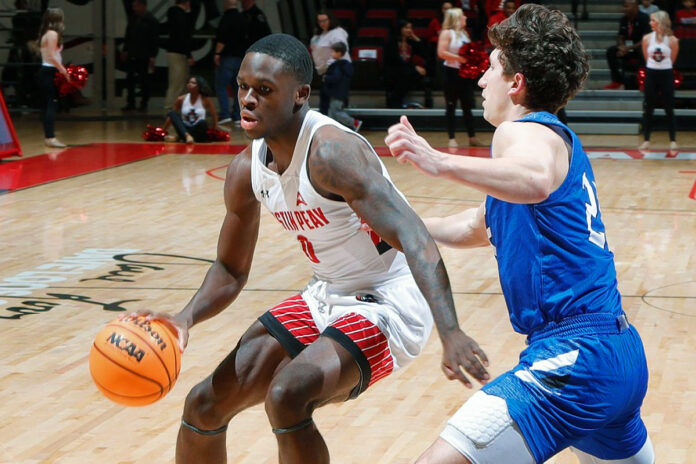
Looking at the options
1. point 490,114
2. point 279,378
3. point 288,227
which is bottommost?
point 279,378

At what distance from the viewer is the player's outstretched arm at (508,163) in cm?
241

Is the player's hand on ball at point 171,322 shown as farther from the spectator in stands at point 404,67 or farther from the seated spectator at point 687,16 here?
the seated spectator at point 687,16

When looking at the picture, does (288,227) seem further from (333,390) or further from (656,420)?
(656,420)

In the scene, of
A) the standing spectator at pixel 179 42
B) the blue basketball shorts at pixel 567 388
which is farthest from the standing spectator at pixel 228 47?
the blue basketball shorts at pixel 567 388

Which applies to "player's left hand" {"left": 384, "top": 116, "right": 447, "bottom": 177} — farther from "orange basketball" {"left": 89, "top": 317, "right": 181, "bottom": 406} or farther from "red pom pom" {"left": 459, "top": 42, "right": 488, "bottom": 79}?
"red pom pom" {"left": 459, "top": 42, "right": 488, "bottom": 79}

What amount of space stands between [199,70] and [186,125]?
5.50 meters

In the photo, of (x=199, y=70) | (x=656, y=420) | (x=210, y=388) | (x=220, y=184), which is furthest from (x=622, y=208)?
(x=199, y=70)

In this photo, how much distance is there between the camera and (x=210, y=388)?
3312 mm

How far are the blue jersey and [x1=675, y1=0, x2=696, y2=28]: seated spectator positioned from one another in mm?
15616

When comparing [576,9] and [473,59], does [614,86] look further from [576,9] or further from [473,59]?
[473,59]

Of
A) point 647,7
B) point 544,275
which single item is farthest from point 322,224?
point 647,7

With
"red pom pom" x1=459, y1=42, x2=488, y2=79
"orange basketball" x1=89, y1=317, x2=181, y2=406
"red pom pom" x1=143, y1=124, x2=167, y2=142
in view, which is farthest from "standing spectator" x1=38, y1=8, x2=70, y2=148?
"orange basketball" x1=89, y1=317, x2=181, y2=406

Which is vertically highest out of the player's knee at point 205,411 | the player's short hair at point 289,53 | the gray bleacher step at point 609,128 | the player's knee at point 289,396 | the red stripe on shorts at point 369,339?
the player's short hair at point 289,53

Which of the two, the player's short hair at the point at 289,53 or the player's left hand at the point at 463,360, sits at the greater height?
the player's short hair at the point at 289,53
